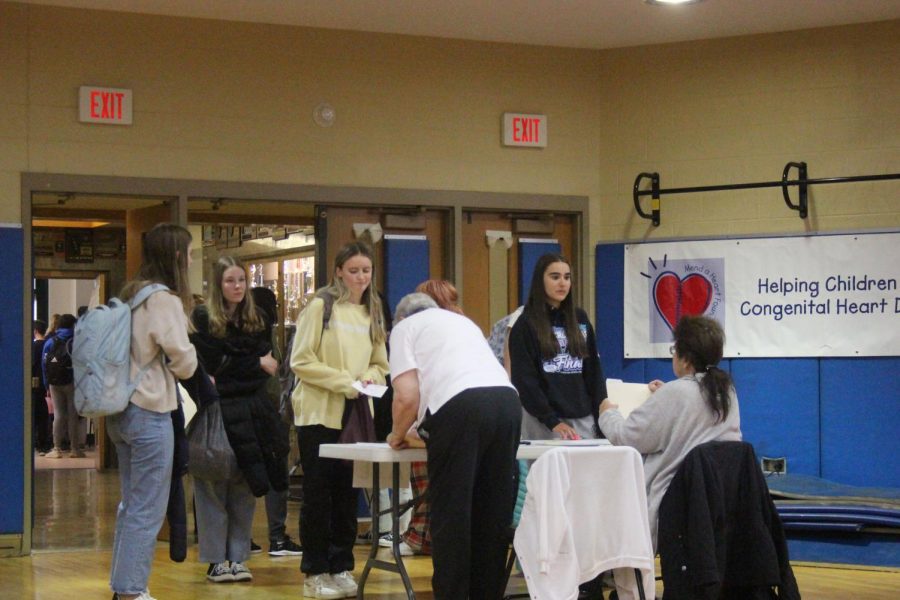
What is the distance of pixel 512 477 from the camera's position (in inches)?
166

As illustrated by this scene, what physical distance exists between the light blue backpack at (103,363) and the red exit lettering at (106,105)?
2.54 m

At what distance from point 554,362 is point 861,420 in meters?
2.65

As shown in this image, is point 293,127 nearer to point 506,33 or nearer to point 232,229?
point 506,33

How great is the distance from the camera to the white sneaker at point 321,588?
16.4 feet

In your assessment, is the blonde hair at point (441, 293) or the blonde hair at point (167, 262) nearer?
the blonde hair at point (167, 262)

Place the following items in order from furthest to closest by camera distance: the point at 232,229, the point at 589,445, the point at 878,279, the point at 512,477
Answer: the point at 232,229 → the point at 878,279 → the point at 589,445 → the point at 512,477

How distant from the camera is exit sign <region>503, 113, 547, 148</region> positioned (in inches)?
297

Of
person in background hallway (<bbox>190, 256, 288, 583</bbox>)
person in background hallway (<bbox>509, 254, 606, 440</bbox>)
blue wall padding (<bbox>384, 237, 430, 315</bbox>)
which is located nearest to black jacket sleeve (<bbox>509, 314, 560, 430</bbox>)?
person in background hallway (<bbox>509, 254, 606, 440</bbox>)

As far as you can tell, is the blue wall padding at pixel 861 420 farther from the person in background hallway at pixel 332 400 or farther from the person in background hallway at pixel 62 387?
the person in background hallway at pixel 62 387

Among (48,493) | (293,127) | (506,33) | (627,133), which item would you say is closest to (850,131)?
(627,133)

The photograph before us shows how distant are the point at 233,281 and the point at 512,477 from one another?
182 centimetres

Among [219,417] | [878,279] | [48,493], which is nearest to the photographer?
[219,417]

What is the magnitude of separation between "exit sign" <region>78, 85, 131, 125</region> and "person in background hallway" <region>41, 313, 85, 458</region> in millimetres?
4954

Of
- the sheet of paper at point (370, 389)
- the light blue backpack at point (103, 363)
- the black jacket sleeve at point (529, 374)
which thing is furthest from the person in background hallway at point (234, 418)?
the black jacket sleeve at point (529, 374)
